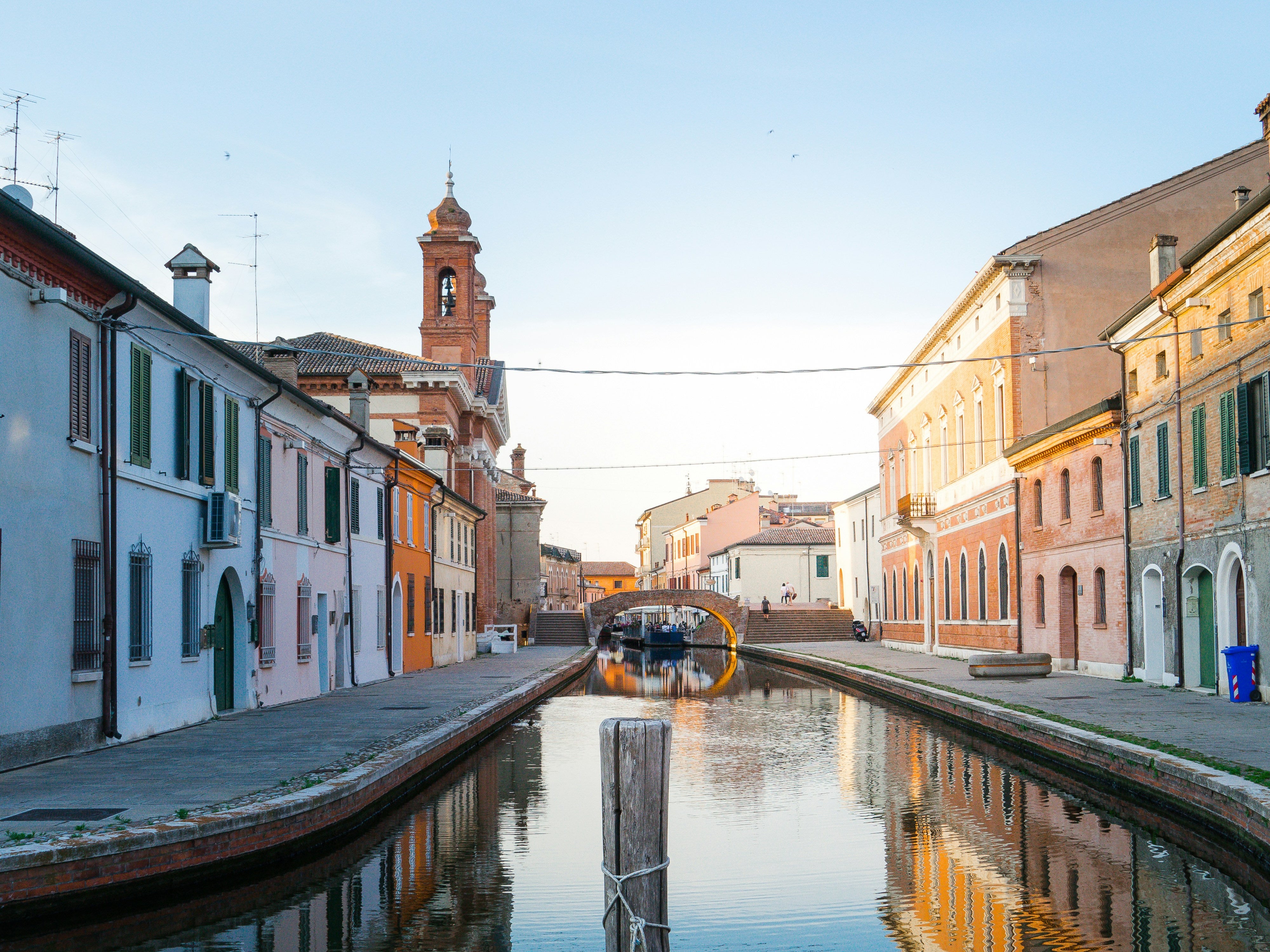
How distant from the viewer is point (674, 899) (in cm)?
890

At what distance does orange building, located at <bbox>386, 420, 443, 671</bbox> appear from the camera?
1208 inches

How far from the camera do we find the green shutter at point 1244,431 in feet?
60.4

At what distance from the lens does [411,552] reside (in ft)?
107

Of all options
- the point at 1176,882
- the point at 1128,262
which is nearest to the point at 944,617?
the point at 1128,262

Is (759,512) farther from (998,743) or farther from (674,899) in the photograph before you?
(674,899)

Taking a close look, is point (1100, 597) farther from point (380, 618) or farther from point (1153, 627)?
point (380, 618)

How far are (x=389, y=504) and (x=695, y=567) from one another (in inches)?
2804

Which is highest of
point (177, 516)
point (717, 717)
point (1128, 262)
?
point (1128, 262)

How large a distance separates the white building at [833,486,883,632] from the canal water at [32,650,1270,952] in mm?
39958

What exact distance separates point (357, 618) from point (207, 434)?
10.2 m

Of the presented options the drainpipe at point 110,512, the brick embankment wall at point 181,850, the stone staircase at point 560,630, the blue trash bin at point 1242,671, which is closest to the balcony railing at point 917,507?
the stone staircase at point 560,630

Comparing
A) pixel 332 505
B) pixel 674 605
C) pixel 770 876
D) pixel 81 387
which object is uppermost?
pixel 81 387

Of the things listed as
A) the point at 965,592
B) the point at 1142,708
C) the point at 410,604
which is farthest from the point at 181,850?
the point at 965,592

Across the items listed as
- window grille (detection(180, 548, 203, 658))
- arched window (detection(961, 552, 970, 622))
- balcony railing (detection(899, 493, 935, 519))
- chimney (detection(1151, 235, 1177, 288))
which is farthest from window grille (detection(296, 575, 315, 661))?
balcony railing (detection(899, 493, 935, 519))
